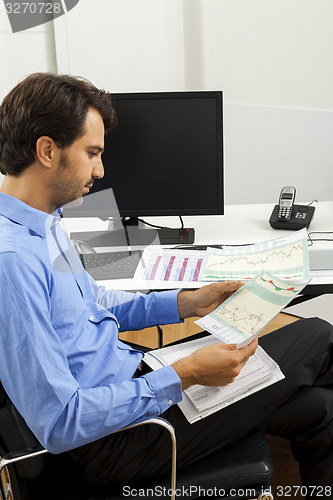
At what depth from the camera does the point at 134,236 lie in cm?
210

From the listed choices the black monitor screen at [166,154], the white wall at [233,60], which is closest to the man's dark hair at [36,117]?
the black monitor screen at [166,154]

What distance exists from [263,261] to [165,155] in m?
0.55

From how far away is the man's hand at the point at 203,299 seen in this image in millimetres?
1557

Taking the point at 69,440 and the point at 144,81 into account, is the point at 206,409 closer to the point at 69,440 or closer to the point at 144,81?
the point at 69,440

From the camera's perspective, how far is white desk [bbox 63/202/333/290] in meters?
1.94

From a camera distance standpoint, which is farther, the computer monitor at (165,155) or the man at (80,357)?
the computer monitor at (165,155)

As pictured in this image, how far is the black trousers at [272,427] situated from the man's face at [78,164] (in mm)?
516

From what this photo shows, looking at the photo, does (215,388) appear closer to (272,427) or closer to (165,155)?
(272,427)

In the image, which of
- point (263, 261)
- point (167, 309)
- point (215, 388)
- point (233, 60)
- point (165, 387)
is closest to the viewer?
point (165, 387)

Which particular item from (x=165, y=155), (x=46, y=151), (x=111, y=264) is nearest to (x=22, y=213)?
(x=46, y=151)

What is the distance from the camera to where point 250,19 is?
301 centimetres

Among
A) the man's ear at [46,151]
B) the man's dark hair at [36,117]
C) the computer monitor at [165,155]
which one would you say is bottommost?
the computer monitor at [165,155]

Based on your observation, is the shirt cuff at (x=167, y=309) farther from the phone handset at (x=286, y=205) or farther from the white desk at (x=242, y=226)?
the phone handset at (x=286, y=205)

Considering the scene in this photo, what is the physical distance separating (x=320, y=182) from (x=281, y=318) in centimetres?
78
